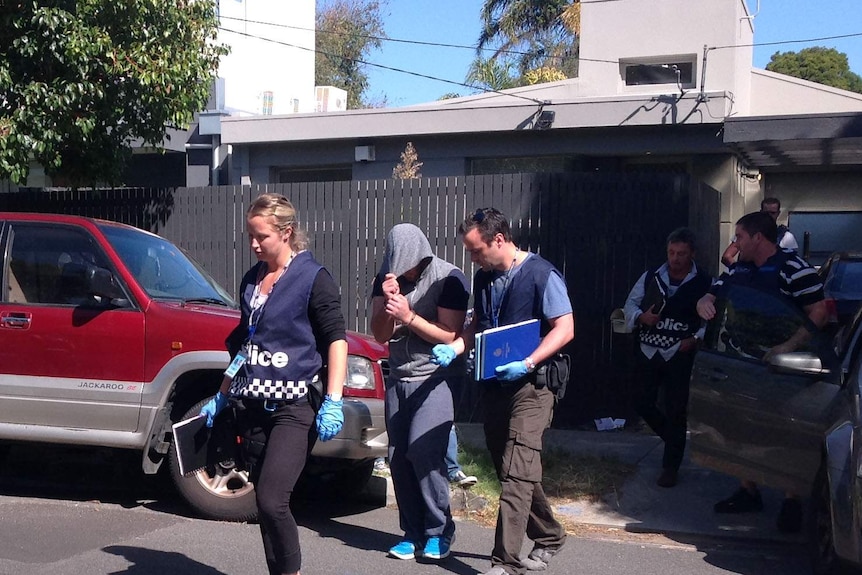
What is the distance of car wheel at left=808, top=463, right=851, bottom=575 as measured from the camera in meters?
5.00

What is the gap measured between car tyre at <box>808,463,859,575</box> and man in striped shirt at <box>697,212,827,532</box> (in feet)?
2.33

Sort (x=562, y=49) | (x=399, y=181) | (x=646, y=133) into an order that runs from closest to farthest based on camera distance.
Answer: (x=399, y=181) < (x=646, y=133) < (x=562, y=49)

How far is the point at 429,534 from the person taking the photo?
5496 mm

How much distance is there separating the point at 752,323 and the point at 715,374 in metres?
0.37

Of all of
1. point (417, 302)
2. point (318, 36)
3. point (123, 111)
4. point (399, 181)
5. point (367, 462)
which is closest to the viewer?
point (417, 302)

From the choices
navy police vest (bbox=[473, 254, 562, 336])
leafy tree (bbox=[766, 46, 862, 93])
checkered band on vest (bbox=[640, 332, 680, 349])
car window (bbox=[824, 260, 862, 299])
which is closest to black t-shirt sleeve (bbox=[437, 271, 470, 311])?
navy police vest (bbox=[473, 254, 562, 336])

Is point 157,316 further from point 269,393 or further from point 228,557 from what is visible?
point 269,393

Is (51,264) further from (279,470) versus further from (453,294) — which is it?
(279,470)

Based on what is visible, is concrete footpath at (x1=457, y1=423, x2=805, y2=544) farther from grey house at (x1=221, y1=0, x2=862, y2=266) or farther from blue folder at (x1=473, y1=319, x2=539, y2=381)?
grey house at (x1=221, y1=0, x2=862, y2=266)

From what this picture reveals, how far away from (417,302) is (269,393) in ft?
4.38

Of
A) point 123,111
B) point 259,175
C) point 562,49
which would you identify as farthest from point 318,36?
point 123,111

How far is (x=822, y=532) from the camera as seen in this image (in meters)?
5.24

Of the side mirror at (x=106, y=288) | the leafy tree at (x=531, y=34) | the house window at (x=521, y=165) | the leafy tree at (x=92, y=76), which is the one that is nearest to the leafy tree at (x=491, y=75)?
the leafy tree at (x=531, y=34)

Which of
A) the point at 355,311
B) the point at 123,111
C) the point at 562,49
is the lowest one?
the point at 355,311
